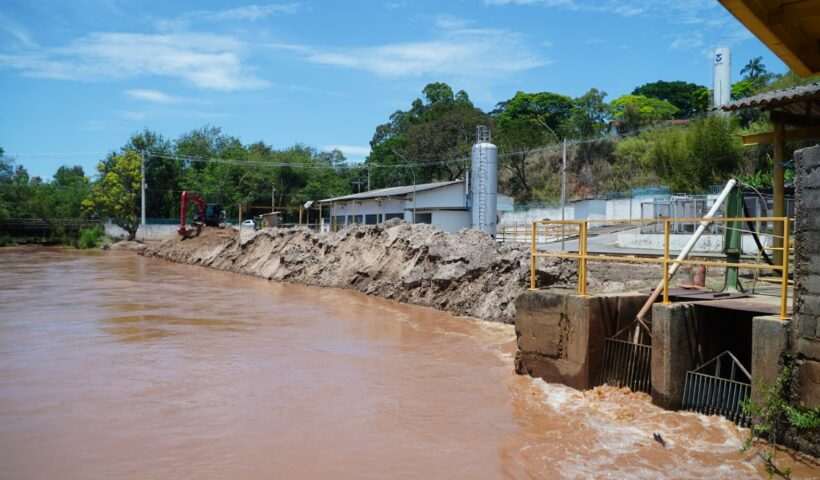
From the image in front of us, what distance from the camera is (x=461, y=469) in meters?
6.02

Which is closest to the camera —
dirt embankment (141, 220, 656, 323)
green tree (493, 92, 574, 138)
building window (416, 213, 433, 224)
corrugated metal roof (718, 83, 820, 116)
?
corrugated metal roof (718, 83, 820, 116)

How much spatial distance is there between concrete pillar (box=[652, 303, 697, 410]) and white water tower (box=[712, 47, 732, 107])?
54.3m

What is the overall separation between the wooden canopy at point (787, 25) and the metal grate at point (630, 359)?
3.88 metres

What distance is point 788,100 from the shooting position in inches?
428

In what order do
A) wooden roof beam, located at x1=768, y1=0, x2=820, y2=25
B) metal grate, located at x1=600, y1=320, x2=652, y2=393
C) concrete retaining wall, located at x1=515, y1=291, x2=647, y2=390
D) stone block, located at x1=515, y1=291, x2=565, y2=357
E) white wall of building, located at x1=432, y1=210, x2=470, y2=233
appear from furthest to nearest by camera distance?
white wall of building, located at x1=432, y1=210, x2=470, y2=233 < stone block, located at x1=515, y1=291, x2=565, y2=357 < concrete retaining wall, located at x1=515, y1=291, x2=647, y2=390 < metal grate, located at x1=600, y1=320, x2=652, y2=393 < wooden roof beam, located at x1=768, y1=0, x2=820, y2=25

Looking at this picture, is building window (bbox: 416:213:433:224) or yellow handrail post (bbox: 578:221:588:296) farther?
building window (bbox: 416:213:433:224)

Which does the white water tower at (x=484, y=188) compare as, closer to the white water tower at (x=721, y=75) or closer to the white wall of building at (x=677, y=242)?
the white wall of building at (x=677, y=242)

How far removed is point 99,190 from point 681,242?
50.1 meters

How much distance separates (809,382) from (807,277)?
3.34 feet

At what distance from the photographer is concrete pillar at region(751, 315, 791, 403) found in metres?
6.11

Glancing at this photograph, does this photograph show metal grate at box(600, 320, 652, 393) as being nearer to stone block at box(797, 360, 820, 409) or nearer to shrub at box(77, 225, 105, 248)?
stone block at box(797, 360, 820, 409)

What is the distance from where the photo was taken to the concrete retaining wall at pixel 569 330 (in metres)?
8.34

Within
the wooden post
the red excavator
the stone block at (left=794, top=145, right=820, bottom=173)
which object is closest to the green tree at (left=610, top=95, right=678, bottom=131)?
the red excavator

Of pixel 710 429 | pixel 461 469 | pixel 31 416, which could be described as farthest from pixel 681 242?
pixel 31 416
